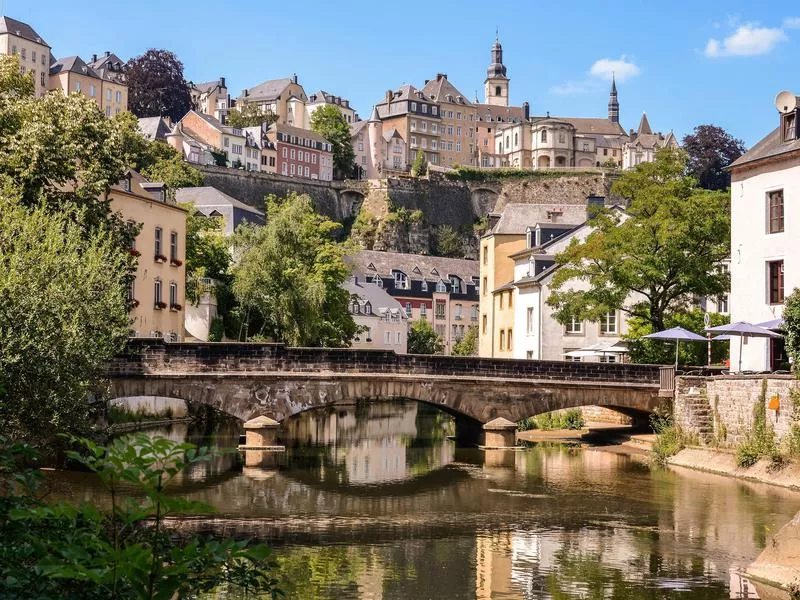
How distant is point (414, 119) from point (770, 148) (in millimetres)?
130696

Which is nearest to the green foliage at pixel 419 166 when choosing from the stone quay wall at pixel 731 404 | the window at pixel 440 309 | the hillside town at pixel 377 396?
the window at pixel 440 309

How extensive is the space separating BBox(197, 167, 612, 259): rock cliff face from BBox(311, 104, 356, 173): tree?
48.4ft

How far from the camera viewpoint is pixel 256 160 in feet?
→ 455

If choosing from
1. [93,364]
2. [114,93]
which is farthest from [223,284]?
[114,93]

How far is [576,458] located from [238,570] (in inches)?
1194

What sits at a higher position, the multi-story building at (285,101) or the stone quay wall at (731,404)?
the multi-story building at (285,101)

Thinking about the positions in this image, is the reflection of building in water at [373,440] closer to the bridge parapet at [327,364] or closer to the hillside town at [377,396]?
the hillside town at [377,396]

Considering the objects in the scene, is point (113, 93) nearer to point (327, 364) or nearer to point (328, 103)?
point (328, 103)

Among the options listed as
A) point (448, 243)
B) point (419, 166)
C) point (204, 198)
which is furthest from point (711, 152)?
A: point (204, 198)

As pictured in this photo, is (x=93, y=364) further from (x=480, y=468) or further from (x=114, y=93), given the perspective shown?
(x=114, y=93)

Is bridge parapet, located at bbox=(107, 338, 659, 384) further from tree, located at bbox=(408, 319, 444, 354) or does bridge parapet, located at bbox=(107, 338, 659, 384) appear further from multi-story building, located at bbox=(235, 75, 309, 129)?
multi-story building, located at bbox=(235, 75, 309, 129)

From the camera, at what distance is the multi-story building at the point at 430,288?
343 feet

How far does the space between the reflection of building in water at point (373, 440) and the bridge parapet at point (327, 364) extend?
300 centimetres

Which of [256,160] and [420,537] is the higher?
[256,160]
